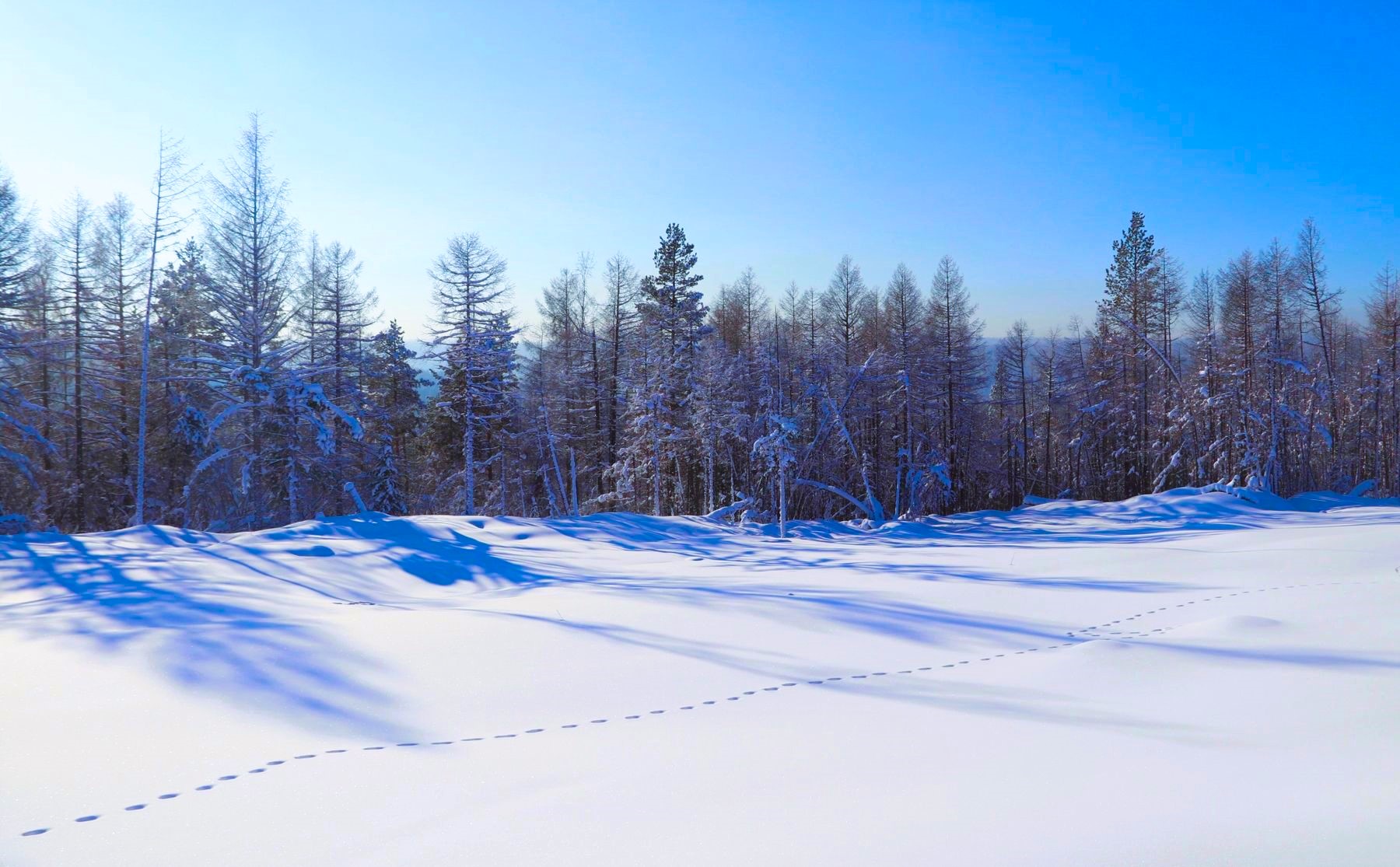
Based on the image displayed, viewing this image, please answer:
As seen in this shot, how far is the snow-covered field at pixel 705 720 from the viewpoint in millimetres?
2393

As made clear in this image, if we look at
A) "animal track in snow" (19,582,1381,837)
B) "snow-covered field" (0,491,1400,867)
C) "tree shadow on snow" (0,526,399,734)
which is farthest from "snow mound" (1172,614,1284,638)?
"tree shadow on snow" (0,526,399,734)

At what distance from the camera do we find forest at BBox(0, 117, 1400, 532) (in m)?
17.9

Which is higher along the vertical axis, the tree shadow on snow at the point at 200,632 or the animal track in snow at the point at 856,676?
the tree shadow on snow at the point at 200,632

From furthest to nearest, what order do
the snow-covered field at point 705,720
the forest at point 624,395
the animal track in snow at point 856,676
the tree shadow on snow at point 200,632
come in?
the forest at point 624,395 → the tree shadow on snow at point 200,632 → the animal track in snow at point 856,676 → the snow-covered field at point 705,720

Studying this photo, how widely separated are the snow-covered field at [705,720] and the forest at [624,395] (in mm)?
8630

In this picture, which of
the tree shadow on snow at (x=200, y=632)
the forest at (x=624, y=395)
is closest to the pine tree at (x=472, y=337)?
the forest at (x=624, y=395)

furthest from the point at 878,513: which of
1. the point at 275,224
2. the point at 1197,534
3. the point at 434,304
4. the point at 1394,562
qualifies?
the point at 275,224

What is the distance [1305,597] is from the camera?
6203 millimetres

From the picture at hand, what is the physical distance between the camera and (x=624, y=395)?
91.1 ft

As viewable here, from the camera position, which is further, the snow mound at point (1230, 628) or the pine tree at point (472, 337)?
the pine tree at point (472, 337)

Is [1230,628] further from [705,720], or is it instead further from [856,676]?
[705,720]

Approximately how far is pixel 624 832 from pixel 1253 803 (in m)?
2.02

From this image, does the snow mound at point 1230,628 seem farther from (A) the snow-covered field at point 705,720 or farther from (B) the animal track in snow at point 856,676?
(B) the animal track in snow at point 856,676

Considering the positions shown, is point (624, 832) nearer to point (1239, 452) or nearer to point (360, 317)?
point (360, 317)
